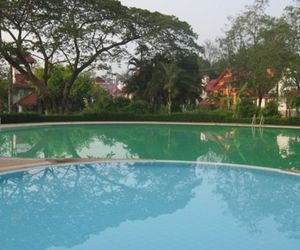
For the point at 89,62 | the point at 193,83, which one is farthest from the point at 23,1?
the point at 193,83

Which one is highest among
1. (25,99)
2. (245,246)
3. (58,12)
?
(58,12)

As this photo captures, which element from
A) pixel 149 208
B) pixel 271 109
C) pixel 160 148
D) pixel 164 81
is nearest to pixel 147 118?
pixel 164 81

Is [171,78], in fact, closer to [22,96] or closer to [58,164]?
[22,96]

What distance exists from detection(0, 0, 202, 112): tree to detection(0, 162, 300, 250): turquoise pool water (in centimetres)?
2122

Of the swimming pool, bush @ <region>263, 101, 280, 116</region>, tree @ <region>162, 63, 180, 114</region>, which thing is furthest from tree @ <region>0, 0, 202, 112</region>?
the swimming pool

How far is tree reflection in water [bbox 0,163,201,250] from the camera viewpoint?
699 cm

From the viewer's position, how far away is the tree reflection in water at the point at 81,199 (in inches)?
275

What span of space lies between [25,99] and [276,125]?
87.4 ft

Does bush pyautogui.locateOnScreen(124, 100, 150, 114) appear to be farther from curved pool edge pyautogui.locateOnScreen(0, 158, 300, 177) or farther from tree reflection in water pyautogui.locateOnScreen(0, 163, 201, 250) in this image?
tree reflection in water pyautogui.locateOnScreen(0, 163, 201, 250)

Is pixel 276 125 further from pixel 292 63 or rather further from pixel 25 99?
pixel 25 99

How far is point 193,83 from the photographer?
39.7 meters

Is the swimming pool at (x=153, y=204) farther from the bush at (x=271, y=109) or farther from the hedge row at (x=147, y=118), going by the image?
the bush at (x=271, y=109)

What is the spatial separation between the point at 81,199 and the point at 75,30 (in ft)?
80.0

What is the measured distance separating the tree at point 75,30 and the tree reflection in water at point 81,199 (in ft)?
69.6
